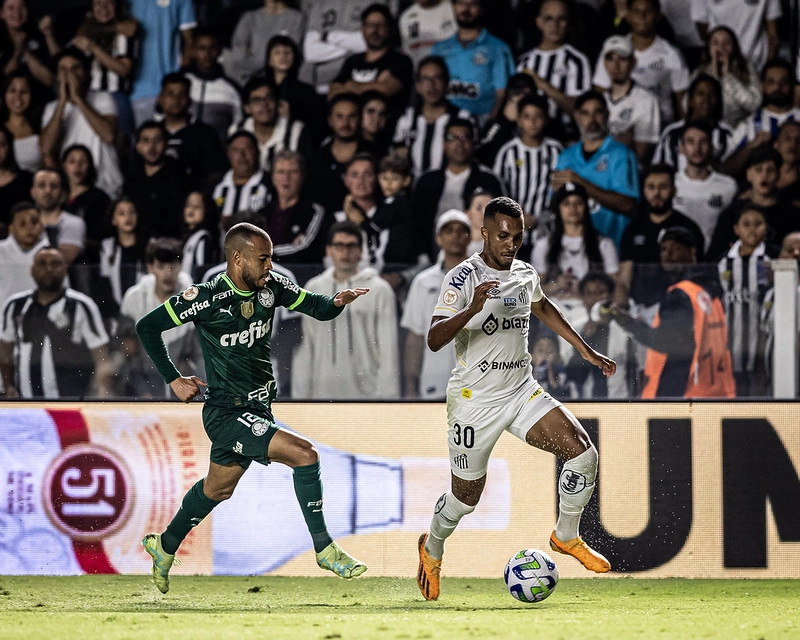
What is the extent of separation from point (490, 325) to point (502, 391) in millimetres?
384

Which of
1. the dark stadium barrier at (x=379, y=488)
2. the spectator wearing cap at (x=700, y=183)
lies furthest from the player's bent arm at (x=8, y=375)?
the spectator wearing cap at (x=700, y=183)

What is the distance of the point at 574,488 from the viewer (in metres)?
6.55

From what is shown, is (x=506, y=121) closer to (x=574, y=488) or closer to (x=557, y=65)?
(x=557, y=65)

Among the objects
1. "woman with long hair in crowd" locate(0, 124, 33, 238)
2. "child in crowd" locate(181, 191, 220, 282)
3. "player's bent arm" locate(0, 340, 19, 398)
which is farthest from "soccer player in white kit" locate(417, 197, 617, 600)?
"woman with long hair in crowd" locate(0, 124, 33, 238)

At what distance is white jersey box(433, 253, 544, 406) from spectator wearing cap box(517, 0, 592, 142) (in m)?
5.70

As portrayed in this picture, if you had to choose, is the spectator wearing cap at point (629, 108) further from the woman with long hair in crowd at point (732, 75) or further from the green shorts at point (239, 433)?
the green shorts at point (239, 433)

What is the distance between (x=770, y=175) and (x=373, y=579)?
18.7 feet

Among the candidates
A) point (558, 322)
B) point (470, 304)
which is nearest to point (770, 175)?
point (558, 322)

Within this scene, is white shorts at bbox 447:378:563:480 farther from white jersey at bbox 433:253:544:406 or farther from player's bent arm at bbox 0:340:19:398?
player's bent arm at bbox 0:340:19:398

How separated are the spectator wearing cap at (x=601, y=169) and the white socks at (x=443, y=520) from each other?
4659mm

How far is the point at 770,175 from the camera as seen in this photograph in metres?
11.1

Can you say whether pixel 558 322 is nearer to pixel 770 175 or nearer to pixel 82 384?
pixel 82 384

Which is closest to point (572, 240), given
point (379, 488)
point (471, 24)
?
point (471, 24)

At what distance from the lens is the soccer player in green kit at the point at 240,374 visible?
21.7ft
